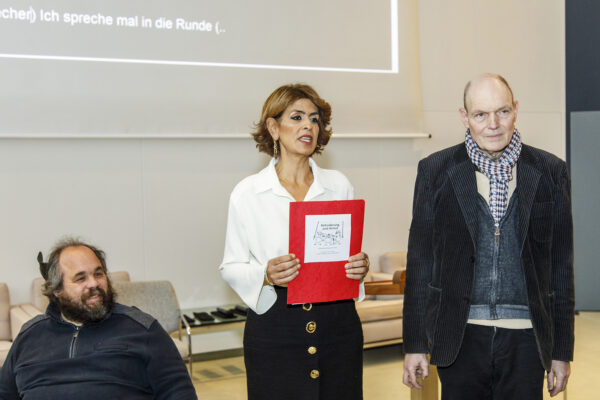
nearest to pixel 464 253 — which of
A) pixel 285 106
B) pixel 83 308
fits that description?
pixel 285 106

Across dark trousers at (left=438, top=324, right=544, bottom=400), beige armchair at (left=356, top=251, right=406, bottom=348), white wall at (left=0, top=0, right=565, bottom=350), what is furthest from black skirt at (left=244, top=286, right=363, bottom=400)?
white wall at (left=0, top=0, right=565, bottom=350)

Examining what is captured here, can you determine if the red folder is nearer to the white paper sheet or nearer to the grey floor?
the white paper sheet

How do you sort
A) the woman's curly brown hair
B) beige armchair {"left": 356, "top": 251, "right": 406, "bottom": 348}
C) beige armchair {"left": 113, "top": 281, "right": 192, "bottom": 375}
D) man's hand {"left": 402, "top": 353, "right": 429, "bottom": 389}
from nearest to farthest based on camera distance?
man's hand {"left": 402, "top": 353, "right": 429, "bottom": 389}, the woman's curly brown hair, beige armchair {"left": 113, "top": 281, "right": 192, "bottom": 375}, beige armchair {"left": 356, "top": 251, "right": 406, "bottom": 348}

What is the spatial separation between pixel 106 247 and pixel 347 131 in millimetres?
2366

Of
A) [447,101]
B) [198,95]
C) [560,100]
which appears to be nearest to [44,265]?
[198,95]

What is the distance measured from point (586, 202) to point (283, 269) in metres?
5.80

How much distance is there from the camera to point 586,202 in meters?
7.29

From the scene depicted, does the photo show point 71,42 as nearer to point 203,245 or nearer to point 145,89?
point 145,89

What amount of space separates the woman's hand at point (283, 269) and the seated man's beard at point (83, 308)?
0.64 m

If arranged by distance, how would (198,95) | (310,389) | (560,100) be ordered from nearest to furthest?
(310,389), (198,95), (560,100)

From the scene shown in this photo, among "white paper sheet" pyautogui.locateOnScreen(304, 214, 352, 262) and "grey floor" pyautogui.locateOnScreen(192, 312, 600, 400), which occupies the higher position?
"white paper sheet" pyautogui.locateOnScreen(304, 214, 352, 262)

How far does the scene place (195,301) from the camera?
18.7 feet

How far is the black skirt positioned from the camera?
251cm

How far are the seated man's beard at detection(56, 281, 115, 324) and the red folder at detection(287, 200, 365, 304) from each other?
0.69m
